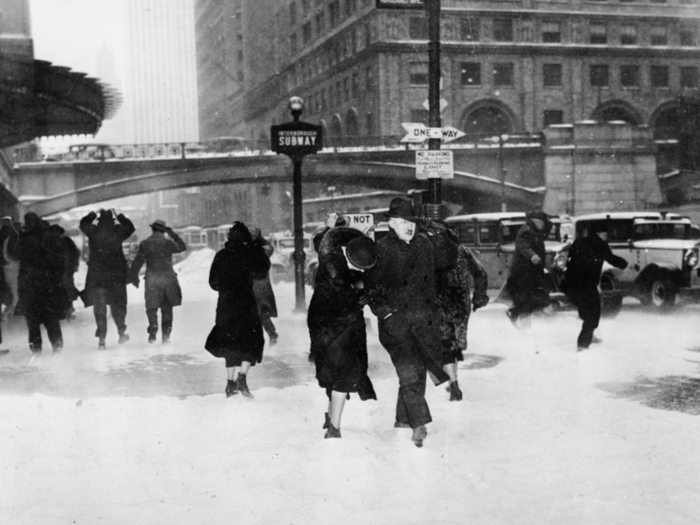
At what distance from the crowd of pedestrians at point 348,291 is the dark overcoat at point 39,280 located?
0.04 ft

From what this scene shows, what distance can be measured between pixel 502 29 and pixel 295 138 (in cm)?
5429

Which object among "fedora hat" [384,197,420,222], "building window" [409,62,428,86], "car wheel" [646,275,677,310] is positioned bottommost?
"car wheel" [646,275,677,310]

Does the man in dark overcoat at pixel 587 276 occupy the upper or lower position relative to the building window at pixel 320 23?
lower

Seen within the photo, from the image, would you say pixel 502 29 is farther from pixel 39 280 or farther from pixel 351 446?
pixel 351 446

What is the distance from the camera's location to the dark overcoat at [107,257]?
12.2 m

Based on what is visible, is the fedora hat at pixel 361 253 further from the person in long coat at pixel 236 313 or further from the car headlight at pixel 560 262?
the car headlight at pixel 560 262

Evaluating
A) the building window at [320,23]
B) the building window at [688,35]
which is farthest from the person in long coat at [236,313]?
the building window at [688,35]

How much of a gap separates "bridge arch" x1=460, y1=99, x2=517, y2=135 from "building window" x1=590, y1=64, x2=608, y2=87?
799cm

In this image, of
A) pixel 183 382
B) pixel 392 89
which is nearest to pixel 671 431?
pixel 183 382

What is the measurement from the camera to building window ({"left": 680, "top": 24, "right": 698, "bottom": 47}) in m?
70.2

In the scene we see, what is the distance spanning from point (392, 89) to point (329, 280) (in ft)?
195

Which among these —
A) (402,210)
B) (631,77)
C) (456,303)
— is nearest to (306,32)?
(631,77)

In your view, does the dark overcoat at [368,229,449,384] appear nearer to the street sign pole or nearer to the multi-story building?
the street sign pole

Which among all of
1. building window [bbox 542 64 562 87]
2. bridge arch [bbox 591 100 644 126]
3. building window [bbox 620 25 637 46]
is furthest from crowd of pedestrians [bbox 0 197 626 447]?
building window [bbox 620 25 637 46]
